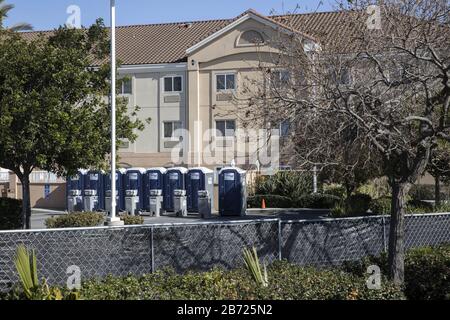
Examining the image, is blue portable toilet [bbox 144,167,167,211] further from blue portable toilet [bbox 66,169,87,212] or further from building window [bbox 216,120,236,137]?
building window [bbox 216,120,236,137]

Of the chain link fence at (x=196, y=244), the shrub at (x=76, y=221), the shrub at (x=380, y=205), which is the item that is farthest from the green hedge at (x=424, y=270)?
the shrub at (x=380, y=205)

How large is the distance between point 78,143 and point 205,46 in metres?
23.9

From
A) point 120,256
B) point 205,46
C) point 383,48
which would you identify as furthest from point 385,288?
point 205,46

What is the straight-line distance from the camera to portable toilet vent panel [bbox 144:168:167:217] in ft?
97.0

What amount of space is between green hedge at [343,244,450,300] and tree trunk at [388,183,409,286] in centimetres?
17

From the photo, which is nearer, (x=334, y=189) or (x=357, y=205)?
(x=357, y=205)

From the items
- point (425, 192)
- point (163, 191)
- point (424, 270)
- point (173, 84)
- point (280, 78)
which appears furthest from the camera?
point (173, 84)

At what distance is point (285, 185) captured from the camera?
33219mm

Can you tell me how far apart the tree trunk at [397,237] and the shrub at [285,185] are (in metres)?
23.4

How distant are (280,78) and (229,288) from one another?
13.9 feet

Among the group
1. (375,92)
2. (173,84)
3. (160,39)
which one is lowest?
(375,92)

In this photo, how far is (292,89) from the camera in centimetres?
902

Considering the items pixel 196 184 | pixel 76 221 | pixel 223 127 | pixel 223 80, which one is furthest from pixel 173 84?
pixel 76 221

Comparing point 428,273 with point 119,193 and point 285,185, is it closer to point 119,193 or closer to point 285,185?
point 119,193
